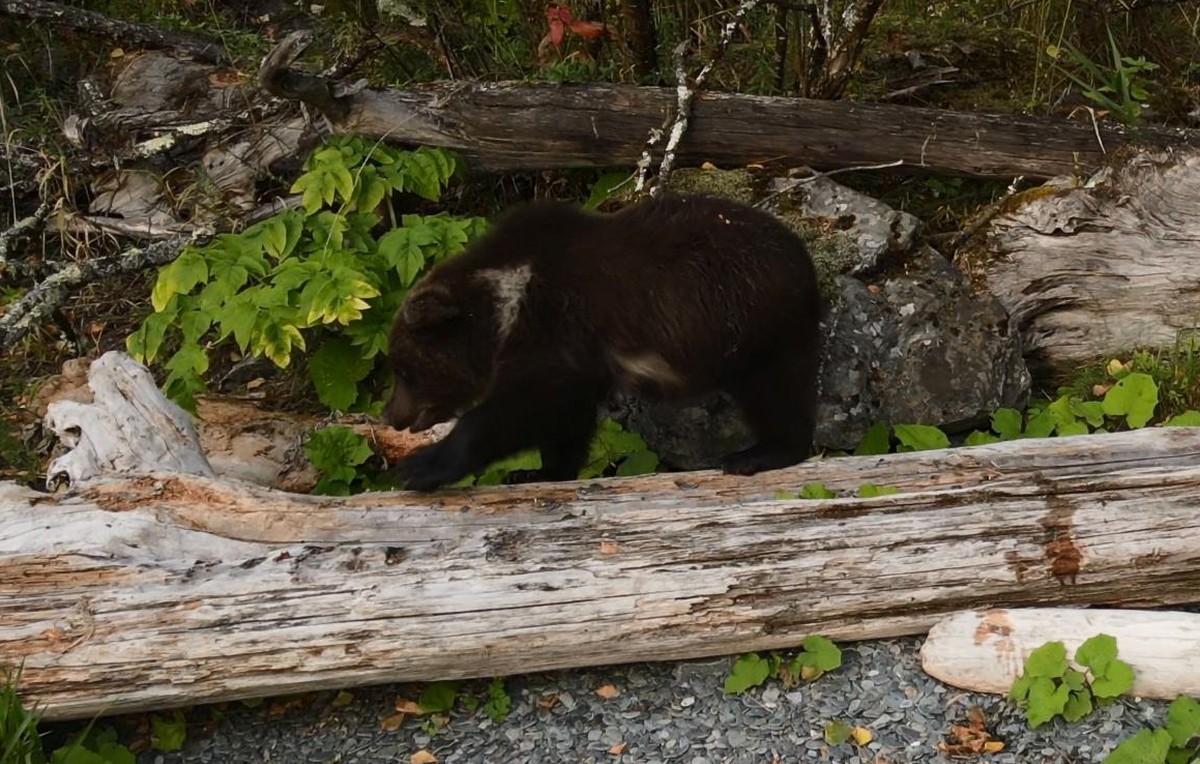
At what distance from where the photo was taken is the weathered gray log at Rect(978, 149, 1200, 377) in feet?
21.1

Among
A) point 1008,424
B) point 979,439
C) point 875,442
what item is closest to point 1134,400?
point 1008,424

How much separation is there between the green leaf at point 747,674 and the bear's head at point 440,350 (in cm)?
174

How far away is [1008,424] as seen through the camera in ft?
19.2

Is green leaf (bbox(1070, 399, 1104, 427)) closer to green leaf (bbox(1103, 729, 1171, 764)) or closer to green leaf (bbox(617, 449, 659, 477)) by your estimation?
green leaf (bbox(617, 449, 659, 477))

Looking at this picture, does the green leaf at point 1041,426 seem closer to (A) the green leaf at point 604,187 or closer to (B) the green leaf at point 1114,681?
(B) the green leaf at point 1114,681

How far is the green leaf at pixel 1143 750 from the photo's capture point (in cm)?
356

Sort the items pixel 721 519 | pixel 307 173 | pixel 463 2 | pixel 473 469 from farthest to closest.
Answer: pixel 463 2
pixel 307 173
pixel 473 469
pixel 721 519

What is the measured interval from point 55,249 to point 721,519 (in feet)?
17.1

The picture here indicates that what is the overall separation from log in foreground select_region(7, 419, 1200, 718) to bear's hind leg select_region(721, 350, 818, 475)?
68 cm

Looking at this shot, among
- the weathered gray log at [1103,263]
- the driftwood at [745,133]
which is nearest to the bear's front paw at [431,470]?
the driftwood at [745,133]

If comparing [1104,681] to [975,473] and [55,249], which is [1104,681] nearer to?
[975,473]

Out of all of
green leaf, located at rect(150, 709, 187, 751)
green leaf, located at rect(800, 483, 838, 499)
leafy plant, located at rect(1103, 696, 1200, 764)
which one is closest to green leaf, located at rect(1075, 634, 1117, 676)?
leafy plant, located at rect(1103, 696, 1200, 764)

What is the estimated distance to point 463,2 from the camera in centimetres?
828

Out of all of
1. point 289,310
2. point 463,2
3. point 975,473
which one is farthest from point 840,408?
point 463,2
